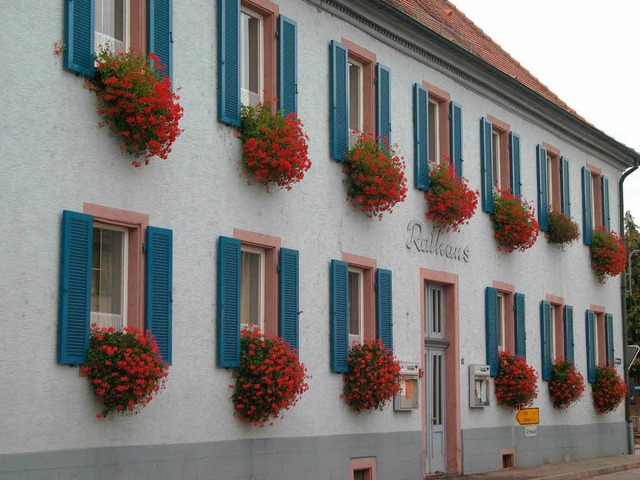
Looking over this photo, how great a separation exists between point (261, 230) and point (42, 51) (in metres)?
4.49

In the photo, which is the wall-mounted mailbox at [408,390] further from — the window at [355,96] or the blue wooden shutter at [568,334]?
the blue wooden shutter at [568,334]

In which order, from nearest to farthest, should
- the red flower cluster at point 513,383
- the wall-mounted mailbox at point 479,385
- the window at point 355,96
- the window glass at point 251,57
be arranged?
the window glass at point 251,57 < the window at point 355,96 < the wall-mounted mailbox at point 479,385 < the red flower cluster at point 513,383

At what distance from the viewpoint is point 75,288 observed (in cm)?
1223

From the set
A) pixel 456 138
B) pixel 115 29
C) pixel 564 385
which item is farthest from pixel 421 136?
pixel 115 29

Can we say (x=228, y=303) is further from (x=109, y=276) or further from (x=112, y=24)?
(x=112, y=24)

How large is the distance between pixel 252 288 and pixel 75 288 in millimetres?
3825

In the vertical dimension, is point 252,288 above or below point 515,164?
below

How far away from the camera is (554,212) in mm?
25562

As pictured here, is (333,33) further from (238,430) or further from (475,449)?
(475,449)

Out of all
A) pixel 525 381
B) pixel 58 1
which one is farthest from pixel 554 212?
pixel 58 1

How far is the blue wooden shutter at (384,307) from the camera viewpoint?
18281mm

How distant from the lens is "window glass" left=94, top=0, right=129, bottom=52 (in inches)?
520

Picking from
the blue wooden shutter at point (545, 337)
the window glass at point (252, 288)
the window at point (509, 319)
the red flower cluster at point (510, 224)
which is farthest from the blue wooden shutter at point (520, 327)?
the window glass at point (252, 288)

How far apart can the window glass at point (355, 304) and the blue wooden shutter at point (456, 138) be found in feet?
13.1
